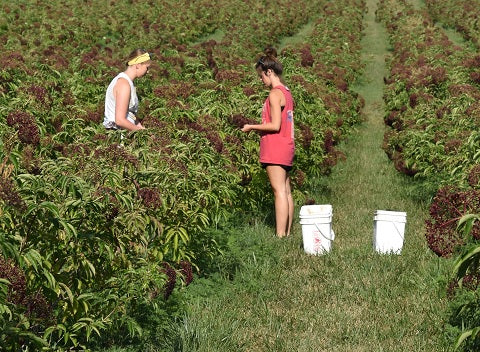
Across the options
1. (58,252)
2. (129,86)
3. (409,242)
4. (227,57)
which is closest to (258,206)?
(409,242)

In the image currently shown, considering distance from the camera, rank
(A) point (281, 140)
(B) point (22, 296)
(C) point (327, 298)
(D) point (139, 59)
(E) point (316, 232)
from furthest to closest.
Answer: (A) point (281, 140) < (E) point (316, 232) < (D) point (139, 59) < (C) point (327, 298) < (B) point (22, 296)

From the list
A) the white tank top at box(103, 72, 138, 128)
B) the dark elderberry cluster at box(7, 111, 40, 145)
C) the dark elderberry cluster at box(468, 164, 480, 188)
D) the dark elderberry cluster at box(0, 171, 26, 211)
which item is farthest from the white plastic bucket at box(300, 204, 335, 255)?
the dark elderberry cluster at box(0, 171, 26, 211)

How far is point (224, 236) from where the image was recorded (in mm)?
7195

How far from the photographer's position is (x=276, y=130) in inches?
309

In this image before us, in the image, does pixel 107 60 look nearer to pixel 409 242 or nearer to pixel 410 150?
pixel 410 150

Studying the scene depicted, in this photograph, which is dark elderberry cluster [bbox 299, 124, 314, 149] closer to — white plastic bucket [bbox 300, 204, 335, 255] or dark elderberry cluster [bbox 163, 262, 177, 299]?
white plastic bucket [bbox 300, 204, 335, 255]

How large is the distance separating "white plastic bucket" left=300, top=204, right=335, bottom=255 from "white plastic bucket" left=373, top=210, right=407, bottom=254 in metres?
0.44

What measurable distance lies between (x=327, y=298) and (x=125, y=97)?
2468 millimetres

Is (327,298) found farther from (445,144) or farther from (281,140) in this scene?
(445,144)

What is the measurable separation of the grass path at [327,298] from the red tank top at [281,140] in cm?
77

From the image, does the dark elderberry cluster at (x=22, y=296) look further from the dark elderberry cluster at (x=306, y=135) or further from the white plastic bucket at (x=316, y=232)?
the dark elderberry cluster at (x=306, y=135)

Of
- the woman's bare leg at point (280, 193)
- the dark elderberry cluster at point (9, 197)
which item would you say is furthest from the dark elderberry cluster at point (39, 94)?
the dark elderberry cluster at point (9, 197)

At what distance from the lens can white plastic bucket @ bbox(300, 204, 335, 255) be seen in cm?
758

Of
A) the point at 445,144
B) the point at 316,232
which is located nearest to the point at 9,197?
the point at 316,232
